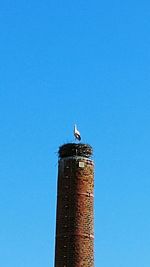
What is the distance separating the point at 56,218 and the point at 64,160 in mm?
3928

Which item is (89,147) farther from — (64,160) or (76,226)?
(76,226)

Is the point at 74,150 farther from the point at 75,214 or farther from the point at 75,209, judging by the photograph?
the point at 75,214

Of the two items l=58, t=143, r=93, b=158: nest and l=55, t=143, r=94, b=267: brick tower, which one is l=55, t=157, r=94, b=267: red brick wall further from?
l=58, t=143, r=93, b=158: nest

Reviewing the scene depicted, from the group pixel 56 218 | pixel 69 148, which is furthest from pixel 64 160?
pixel 56 218

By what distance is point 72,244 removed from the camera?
44.7m

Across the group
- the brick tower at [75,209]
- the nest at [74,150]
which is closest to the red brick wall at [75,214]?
the brick tower at [75,209]

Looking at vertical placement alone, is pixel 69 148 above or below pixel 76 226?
above

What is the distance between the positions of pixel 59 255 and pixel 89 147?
7630 millimetres

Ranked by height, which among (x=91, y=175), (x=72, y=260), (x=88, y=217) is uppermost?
(x=91, y=175)

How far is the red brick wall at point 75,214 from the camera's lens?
44.7 metres

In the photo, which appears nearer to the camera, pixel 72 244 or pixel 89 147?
pixel 72 244

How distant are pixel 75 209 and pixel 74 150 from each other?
408 cm

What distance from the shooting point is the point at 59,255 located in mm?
45094

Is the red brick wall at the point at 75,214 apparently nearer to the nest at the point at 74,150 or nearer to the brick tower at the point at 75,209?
the brick tower at the point at 75,209
